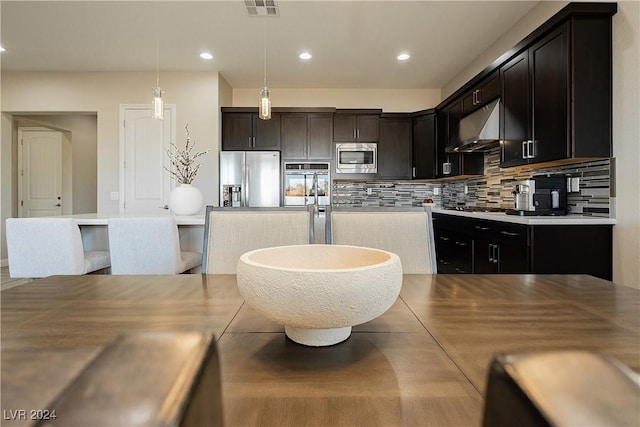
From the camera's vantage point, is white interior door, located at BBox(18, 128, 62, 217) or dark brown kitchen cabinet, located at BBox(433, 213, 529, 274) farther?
white interior door, located at BBox(18, 128, 62, 217)

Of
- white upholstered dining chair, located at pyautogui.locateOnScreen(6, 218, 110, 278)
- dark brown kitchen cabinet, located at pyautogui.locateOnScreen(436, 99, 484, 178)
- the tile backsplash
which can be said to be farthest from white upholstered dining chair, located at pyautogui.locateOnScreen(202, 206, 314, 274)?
dark brown kitchen cabinet, located at pyautogui.locateOnScreen(436, 99, 484, 178)

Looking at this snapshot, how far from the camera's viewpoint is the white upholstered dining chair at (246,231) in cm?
155

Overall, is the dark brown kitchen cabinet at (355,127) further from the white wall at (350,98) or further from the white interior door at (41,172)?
the white interior door at (41,172)

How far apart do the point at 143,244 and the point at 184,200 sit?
0.85 m

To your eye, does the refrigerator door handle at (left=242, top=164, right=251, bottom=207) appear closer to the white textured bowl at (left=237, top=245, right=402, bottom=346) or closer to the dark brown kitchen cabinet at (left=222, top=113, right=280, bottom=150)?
the dark brown kitchen cabinet at (left=222, top=113, right=280, bottom=150)

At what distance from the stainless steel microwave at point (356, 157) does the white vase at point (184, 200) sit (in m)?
2.53

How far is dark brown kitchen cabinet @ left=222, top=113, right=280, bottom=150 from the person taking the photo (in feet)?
16.5

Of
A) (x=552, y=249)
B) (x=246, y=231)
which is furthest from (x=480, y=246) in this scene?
(x=246, y=231)

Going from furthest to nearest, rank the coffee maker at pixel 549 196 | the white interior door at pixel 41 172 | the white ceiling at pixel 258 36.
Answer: the white interior door at pixel 41 172
the white ceiling at pixel 258 36
the coffee maker at pixel 549 196

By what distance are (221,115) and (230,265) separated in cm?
393

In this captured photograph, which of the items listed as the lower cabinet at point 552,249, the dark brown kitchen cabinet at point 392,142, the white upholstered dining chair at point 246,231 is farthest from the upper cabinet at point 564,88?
the dark brown kitchen cabinet at point 392,142

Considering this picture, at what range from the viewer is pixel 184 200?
3023 millimetres

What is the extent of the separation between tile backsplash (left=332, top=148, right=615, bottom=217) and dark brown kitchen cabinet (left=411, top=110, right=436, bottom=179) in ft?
1.46

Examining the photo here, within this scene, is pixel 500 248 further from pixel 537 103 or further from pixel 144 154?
Answer: pixel 144 154
